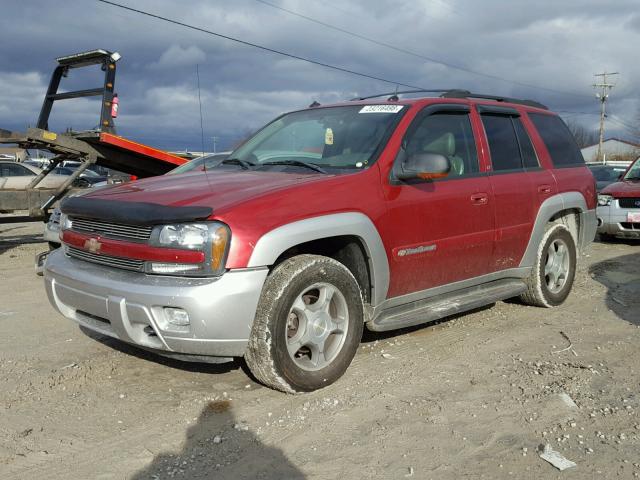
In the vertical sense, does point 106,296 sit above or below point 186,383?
above

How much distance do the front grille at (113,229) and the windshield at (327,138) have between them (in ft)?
4.36

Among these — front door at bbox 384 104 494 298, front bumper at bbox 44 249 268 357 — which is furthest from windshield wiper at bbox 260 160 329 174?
front bumper at bbox 44 249 268 357

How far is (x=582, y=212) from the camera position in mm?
6055

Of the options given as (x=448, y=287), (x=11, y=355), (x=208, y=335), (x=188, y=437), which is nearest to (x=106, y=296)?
(x=208, y=335)

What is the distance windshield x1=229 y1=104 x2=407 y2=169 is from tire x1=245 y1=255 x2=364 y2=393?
0.87 m

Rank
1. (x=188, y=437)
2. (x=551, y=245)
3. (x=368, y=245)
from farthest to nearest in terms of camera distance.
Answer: (x=551, y=245), (x=368, y=245), (x=188, y=437)

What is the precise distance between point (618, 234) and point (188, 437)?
9.17 metres

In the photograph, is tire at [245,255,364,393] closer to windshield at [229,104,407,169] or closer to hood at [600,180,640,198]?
windshield at [229,104,407,169]

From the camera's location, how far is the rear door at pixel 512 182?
497 cm

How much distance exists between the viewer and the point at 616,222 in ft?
33.2

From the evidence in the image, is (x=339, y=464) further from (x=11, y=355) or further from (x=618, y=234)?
(x=618, y=234)

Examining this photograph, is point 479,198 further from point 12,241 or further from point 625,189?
point 12,241

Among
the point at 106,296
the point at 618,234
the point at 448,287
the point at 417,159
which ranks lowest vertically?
the point at 618,234

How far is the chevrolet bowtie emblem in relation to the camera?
3.66m
